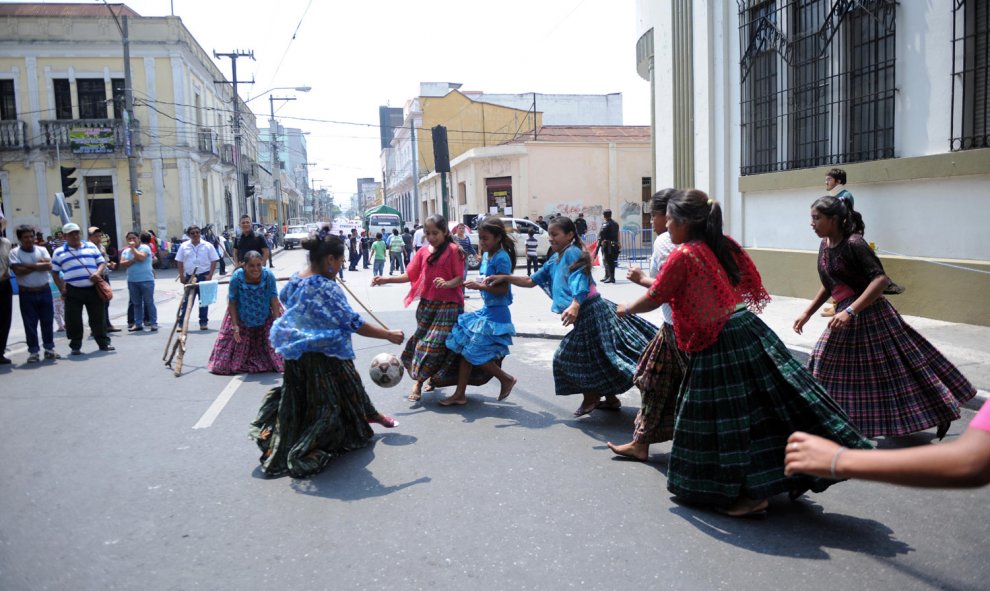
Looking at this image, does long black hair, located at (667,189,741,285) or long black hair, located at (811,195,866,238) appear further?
long black hair, located at (811,195,866,238)

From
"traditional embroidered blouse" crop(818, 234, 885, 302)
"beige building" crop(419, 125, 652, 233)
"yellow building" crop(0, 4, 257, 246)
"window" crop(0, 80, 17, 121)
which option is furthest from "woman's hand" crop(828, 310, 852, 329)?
"window" crop(0, 80, 17, 121)

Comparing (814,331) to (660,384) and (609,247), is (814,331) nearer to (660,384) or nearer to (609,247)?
(660,384)

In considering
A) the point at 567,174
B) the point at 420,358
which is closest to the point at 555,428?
the point at 420,358

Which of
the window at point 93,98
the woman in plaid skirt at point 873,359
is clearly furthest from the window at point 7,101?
the woman in plaid skirt at point 873,359

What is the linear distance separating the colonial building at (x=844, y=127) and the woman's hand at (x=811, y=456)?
8158 mm

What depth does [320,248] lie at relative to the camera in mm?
4980

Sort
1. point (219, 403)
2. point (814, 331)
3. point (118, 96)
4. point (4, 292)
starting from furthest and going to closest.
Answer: point (118, 96) → point (4, 292) → point (814, 331) → point (219, 403)

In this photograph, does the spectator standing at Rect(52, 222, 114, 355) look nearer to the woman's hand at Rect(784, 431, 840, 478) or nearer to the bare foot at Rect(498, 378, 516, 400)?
the bare foot at Rect(498, 378, 516, 400)

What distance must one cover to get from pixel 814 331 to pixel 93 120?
3175cm

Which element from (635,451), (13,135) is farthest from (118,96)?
(635,451)

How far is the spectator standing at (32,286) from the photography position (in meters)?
9.59

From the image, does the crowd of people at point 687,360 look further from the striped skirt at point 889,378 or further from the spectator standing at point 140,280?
the spectator standing at point 140,280

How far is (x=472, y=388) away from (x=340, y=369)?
2.39 m

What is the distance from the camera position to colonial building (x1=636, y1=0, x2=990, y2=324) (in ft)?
29.2
